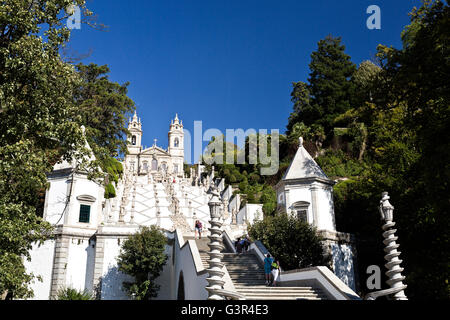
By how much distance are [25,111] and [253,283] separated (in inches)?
387

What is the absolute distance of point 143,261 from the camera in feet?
65.8

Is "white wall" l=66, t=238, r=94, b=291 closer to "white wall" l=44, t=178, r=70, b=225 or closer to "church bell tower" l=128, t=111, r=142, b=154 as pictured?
"white wall" l=44, t=178, r=70, b=225

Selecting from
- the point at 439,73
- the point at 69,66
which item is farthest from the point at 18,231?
the point at 439,73

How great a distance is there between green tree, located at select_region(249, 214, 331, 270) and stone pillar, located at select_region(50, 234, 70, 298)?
980 cm

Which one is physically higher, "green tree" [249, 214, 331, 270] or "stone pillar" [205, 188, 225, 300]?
"green tree" [249, 214, 331, 270]

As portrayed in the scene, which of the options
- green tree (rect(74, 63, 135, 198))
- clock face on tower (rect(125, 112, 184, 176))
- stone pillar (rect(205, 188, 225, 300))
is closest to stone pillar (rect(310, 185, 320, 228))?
stone pillar (rect(205, 188, 225, 300))

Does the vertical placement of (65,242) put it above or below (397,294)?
above

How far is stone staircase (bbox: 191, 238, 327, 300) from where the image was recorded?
1232 centimetres

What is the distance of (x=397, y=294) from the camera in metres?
10.2

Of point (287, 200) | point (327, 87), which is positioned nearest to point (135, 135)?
point (327, 87)

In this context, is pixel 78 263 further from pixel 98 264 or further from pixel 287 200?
pixel 287 200

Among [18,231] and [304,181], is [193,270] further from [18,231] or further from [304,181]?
[304,181]

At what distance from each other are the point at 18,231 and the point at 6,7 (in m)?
6.58

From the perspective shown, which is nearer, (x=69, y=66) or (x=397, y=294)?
(x=397, y=294)
